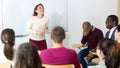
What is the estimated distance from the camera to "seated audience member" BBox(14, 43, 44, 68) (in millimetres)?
1935

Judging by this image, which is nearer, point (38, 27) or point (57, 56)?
point (57, 56)

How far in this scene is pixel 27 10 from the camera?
5676 millimetres

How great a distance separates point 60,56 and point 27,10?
2.97 m

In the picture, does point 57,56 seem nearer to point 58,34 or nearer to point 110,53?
point 58,34

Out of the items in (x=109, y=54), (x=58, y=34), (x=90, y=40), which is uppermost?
(x=58, y=34)

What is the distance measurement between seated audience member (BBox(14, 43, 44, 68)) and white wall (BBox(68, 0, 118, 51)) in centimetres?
406

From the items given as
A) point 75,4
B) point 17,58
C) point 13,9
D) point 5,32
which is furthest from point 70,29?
point 17,58

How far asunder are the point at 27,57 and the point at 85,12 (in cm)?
431

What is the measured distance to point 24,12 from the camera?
5.66 m

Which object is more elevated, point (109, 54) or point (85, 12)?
point (85, 12)

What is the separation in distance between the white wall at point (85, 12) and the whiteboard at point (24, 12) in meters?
0.16

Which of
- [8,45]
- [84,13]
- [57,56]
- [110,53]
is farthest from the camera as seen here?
[84,13]

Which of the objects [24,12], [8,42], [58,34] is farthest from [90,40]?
[8,42]

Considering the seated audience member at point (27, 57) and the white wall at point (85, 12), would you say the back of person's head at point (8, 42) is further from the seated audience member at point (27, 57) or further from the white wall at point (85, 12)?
the white wall at point (85, 12)
